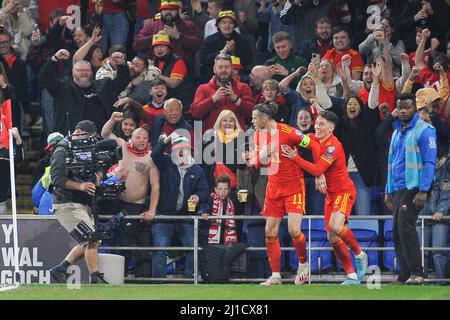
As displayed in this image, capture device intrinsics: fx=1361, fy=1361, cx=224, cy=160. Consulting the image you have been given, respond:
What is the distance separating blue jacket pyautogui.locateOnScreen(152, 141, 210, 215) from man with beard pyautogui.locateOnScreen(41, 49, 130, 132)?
1.89 meters

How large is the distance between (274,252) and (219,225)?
1786 mm

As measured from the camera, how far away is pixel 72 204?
18.0 m

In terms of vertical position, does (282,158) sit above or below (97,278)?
above

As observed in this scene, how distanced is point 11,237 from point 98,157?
73.3 inches

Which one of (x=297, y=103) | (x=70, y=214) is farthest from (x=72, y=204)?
(x=297, y=103)

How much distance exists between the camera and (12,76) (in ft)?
72.6

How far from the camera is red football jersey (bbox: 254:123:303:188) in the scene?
1756 centimetres

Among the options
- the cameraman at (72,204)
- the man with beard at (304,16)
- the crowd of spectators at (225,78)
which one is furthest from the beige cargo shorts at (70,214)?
the man with beard at (304,16)

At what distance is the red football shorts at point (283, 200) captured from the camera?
17.6 meters

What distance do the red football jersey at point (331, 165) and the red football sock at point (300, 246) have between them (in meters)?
0.69

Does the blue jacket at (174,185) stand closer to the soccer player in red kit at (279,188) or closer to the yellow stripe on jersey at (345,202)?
the soccer player in red kit at (279,188)

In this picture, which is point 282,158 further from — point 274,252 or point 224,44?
point 224,44

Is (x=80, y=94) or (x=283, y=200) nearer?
(x=283, y=200)

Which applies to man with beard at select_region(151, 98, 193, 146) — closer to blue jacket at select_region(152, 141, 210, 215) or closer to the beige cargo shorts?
blue jacket at select_region(152, 141, 210, 215)
